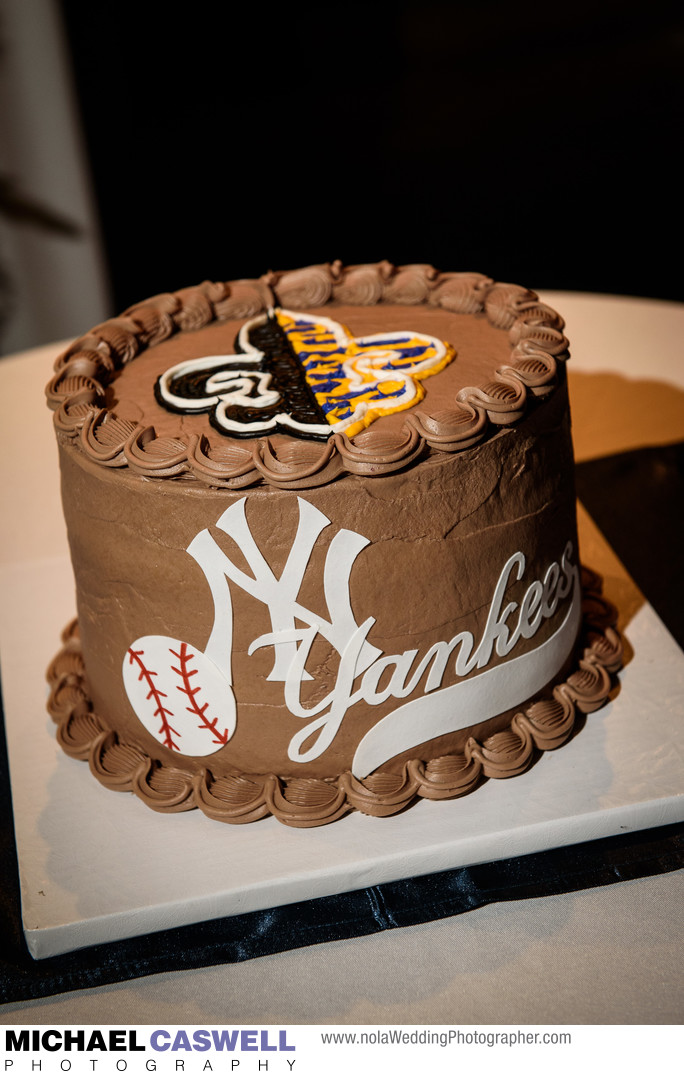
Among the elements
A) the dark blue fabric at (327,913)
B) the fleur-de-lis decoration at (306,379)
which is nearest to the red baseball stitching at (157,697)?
the dark blue fabric at (327,913)

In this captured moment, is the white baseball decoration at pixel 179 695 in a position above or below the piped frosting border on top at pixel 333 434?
below

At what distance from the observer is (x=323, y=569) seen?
1.85 m

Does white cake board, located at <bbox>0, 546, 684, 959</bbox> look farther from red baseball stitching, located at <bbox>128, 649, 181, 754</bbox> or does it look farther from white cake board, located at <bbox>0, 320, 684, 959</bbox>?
red baseball stitching, located at <bbox>128, 649, 181, 754</bbox>

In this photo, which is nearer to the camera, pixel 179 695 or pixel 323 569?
pixel 323 569

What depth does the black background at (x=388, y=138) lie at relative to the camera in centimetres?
682

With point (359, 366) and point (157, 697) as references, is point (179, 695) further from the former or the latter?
point (359, 366)

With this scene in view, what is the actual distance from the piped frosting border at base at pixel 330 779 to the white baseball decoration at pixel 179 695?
0.27 feet

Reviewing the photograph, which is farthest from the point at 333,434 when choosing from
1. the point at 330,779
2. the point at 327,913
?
the point at 327,913

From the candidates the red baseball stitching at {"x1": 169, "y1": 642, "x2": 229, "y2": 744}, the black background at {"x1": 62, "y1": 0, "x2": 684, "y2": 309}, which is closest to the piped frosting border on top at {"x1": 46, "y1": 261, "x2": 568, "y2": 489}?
the red baseball stitching at {"x1": 169, "y1": 642, "x2": 229, "y2": 744}

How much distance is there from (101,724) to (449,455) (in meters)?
0.97

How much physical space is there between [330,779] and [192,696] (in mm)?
315

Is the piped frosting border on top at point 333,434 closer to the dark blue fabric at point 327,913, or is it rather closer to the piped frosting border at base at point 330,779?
the piped frosting border at base at point 330,779
